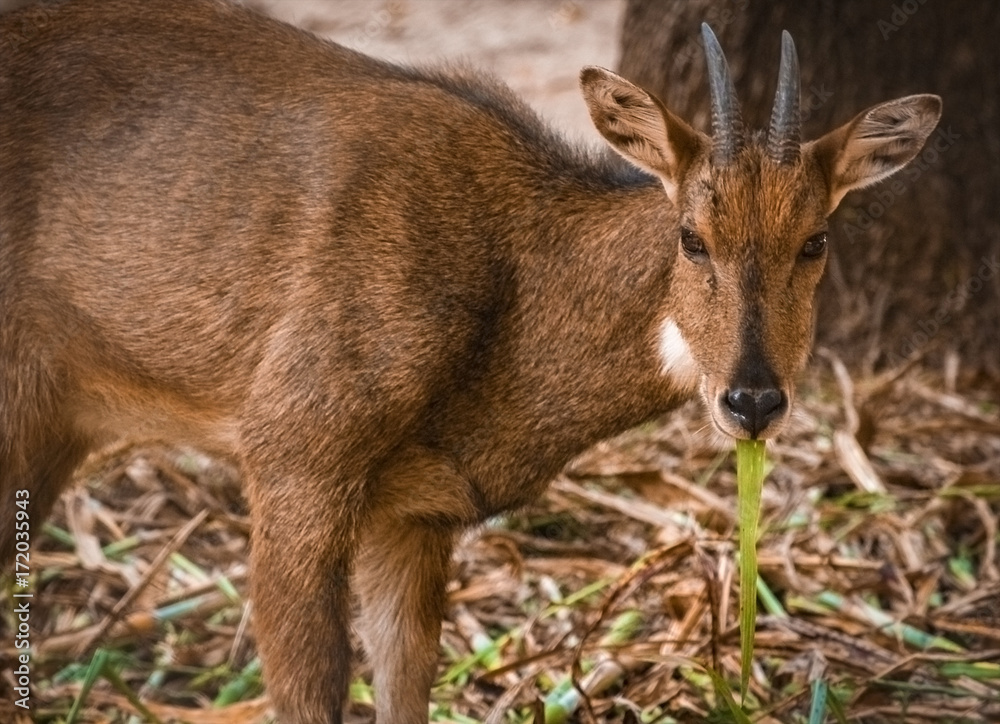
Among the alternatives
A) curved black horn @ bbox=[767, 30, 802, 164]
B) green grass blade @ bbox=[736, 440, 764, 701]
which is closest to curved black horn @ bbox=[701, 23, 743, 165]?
curved black horn @ bbox=[767, 30, 802, 164]

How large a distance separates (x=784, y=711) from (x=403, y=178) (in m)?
2.28

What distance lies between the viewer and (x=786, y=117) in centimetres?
436

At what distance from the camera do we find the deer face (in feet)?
14.0

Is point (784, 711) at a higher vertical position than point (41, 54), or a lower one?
lower

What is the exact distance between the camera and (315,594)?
453cm

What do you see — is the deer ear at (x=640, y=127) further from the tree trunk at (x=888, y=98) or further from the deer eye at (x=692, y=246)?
the tree trunk at (x=888, y=98)

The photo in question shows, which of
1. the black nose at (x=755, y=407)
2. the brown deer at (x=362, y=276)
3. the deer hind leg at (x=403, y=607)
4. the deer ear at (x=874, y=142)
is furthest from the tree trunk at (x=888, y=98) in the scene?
the black nose at (x=755, y=407)

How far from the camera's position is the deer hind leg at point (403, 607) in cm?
506

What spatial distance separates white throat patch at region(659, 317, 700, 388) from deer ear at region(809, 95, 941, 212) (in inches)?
24.9

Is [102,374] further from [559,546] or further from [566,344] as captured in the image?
[559,546]

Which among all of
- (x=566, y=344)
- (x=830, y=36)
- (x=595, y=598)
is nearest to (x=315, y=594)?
(x=566, y=344)

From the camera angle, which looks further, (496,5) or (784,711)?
(496,5)

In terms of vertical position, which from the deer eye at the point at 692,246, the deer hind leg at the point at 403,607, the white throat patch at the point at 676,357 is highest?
the deer eye at the point at 692,246

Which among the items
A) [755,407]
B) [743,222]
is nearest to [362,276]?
[743,222]
